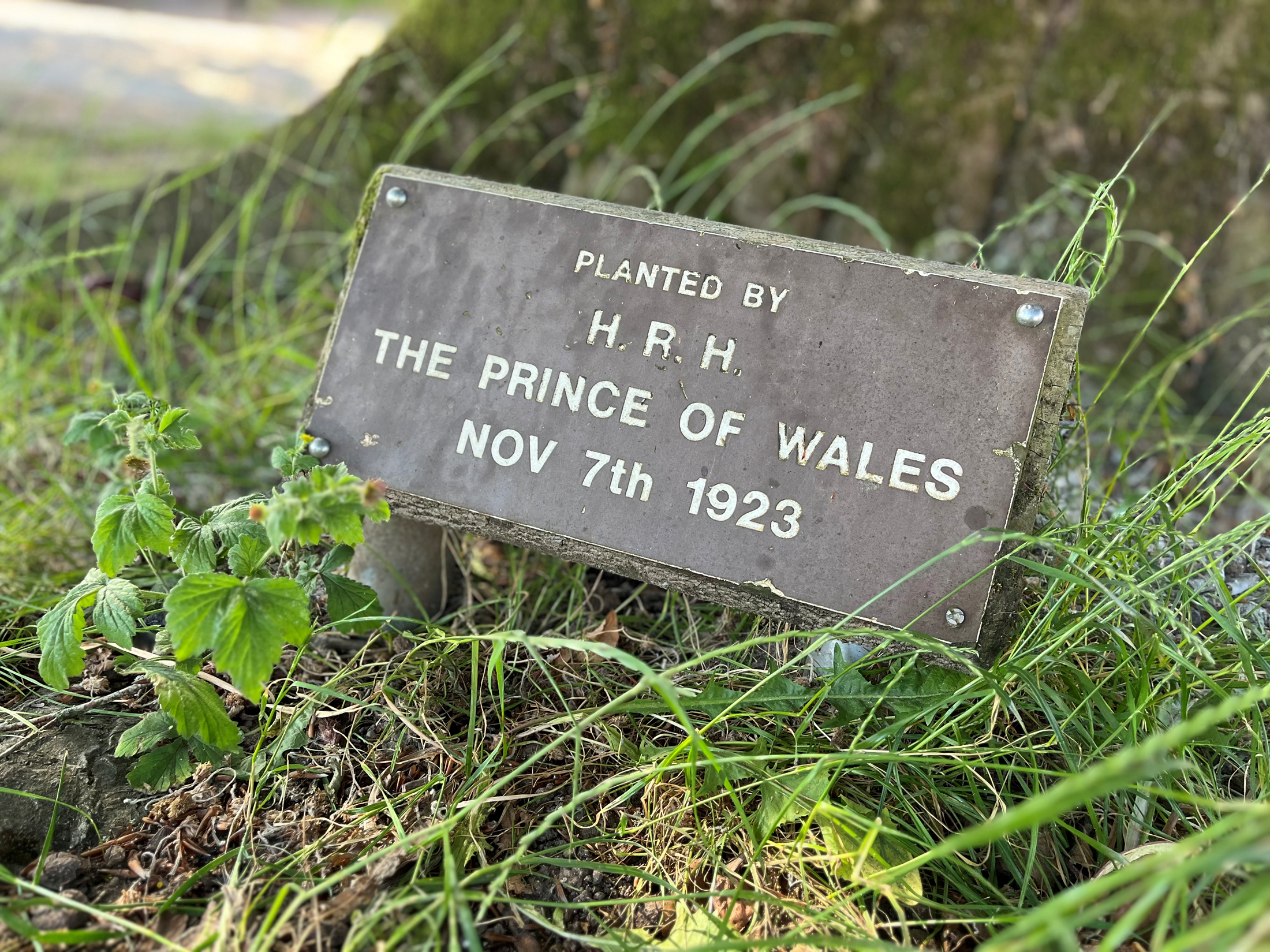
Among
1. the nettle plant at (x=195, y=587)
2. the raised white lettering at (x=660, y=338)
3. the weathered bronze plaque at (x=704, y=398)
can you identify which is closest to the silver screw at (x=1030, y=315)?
the weathered bronze plaque at (x=704, y=398)

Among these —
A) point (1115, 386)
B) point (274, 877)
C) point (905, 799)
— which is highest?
point (1115, 386)

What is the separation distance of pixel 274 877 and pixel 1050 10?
298cm

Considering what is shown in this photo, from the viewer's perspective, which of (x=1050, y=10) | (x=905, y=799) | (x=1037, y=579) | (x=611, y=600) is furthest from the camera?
(x=1050, y=10)

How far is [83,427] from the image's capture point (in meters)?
1.43

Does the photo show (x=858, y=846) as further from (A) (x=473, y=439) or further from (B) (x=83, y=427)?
(B) (x=83, y=427)

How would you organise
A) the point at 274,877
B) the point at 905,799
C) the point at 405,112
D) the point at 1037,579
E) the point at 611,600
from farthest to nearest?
the point at 405,112, the point at 611,600, the point at 1037,579, the point at 905,799, the point at 274,877

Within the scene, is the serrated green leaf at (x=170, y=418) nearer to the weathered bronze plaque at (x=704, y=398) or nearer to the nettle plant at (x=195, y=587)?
the nettle plant at (x=195, y=587)

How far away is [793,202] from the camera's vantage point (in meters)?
2.63

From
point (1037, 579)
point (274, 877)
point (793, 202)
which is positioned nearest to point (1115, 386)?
point (793, 202)

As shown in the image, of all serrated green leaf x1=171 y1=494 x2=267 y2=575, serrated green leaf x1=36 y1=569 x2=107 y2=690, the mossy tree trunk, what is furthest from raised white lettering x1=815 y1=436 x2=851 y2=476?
the mossy tree trunk

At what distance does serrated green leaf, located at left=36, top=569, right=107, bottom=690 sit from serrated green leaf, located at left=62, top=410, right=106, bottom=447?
26 cm

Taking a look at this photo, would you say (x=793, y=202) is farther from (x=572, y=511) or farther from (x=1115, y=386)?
(x=572, y=511)

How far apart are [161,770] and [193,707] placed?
0.16 meters

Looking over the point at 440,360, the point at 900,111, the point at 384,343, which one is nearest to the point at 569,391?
the point at 440,360
